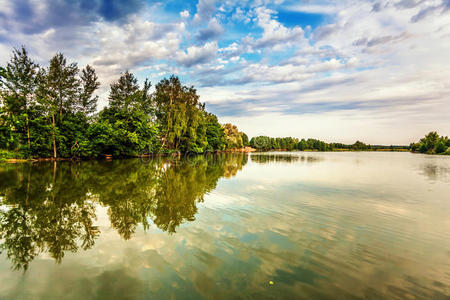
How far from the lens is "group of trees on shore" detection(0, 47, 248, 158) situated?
2677 cm

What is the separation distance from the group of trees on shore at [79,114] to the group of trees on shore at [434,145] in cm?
11225

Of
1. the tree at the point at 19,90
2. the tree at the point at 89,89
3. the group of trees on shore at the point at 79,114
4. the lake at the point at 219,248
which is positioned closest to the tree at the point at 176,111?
the group of trees on shore at the point at 79,114

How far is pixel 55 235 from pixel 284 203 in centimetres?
864

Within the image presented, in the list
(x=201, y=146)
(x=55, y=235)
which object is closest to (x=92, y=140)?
(x=201, y=146)

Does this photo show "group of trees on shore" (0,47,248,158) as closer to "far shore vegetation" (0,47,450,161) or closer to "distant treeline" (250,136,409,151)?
"far shore vegetation" (0,47,450,161)

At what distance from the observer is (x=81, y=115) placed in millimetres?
33812

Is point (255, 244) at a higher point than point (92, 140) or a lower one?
lower

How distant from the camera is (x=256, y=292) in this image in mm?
3736

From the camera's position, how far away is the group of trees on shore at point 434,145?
9331 centimetres

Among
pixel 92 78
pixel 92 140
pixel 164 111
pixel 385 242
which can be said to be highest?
pixel 92 78

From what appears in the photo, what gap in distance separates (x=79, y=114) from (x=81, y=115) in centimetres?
33

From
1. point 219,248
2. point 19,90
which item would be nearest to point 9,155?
point 19,90

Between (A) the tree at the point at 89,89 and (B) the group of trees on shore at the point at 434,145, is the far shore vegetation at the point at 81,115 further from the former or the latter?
(B) the group of trees on shore at the point at 434,145

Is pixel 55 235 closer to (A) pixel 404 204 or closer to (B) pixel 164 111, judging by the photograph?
(A) pixel 404 204
